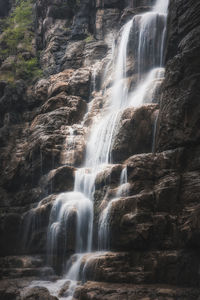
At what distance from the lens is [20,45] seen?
53938mm

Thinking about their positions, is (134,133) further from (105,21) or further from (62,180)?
(105,21)

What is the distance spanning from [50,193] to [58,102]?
11.2 m

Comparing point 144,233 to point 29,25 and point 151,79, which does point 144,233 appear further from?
point 29,25

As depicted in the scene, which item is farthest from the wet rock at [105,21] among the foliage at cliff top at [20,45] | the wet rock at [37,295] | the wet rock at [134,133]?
the wet rock at [37,295]

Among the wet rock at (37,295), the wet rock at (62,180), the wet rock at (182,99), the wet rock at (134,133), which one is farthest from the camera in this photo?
the wet rock at (62,180)

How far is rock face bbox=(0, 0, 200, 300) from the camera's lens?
14.0m

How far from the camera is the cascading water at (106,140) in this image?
19055mm

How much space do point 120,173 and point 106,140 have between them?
21.4ft

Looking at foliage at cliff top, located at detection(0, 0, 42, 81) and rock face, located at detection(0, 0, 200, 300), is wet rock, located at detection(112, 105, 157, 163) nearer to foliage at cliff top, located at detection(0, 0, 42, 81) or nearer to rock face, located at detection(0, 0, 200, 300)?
rock face, located at detection(0, 0, 200, 300)

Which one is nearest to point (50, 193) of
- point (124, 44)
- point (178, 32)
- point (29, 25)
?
point (178, 32)

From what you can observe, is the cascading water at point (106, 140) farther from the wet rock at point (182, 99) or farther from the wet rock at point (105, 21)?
the wet rock at point (105, 21)

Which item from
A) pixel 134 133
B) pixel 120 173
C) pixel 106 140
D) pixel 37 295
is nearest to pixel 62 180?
pixel 106 140

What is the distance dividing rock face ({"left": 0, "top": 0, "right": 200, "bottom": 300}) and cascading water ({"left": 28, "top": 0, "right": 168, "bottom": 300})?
56 centimetres

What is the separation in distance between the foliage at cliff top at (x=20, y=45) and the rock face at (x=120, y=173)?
7277 millimetres
